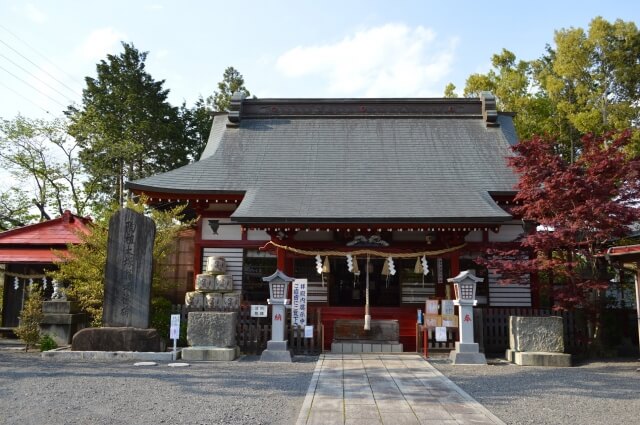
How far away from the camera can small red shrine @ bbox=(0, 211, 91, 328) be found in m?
13.5

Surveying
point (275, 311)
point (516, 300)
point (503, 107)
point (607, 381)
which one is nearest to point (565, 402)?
point (607, 381)

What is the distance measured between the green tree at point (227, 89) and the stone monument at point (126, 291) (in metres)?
23.6

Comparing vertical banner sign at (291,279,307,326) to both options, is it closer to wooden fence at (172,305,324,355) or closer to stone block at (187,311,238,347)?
wooden fence at (172,305,324,355)

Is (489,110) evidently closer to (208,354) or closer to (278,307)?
(278,307)

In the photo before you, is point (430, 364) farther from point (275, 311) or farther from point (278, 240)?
point (278, 240)

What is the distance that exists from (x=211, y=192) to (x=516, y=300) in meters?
8.73

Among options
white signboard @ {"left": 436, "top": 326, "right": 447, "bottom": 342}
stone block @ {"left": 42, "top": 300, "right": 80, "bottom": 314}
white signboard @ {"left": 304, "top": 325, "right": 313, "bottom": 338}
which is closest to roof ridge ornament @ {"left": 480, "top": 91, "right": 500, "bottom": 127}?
white signboard @ {"left": 436, "top": 326, "right": 447, "bottom": 342}

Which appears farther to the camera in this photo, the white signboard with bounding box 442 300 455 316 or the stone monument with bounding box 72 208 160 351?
the white signboard with bounding box 442 300 455 316

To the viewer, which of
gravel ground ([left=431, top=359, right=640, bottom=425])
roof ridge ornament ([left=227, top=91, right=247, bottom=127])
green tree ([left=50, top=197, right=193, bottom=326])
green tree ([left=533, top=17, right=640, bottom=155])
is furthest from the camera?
green tree ([left=533, top=17, right=640, bottom=155])

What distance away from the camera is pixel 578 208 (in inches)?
369

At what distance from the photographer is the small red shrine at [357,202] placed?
37.8 feet

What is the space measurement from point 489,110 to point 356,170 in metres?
5.94

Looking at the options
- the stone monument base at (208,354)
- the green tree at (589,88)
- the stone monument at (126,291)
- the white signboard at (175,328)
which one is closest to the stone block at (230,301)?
the stone monument base at (208,354)

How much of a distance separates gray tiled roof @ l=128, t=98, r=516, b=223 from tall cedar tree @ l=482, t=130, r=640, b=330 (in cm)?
113
